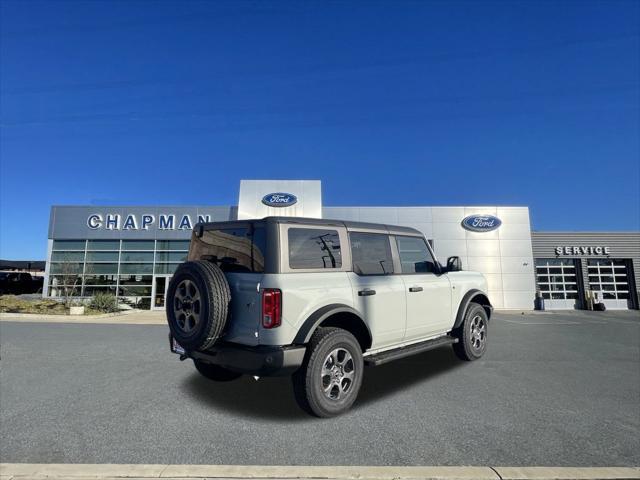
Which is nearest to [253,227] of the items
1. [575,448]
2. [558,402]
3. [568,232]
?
[575,448]

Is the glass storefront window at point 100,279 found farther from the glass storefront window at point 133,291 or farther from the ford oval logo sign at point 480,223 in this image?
the ford oval logo sign at point 480,223

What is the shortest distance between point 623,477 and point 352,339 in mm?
2227

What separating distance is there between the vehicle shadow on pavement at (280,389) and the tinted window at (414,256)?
1474 mm

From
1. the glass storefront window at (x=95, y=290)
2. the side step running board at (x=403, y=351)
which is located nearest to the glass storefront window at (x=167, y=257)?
the glass storefront window at (x=95, y=290)

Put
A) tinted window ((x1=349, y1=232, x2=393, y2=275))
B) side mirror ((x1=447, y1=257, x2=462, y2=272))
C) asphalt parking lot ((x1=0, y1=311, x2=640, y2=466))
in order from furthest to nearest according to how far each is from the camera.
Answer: side mirror ((x1=447, y1=257, x2=462, y2=272))
tinted window ((x1=349, y1=232, x2=393, y2=275))
asphalt parking lot ((x1=0, y1=311, x2=640, y2=466))

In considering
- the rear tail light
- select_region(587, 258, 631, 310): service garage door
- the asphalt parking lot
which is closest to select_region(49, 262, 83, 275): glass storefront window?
the asphalt parking lot

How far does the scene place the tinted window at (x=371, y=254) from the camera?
4048 millimetres

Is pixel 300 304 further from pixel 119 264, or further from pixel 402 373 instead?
pixel 119 264

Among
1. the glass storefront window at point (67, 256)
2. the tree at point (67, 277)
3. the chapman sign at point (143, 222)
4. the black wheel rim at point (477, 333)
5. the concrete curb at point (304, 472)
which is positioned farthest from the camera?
the chapman sign at point (143, 222)

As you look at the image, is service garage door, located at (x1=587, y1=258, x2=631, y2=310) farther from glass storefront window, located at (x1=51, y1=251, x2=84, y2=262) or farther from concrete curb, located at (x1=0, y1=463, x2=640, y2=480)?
glass storefront window, located at (x1=51, y1=251, x2=84, y2=262)

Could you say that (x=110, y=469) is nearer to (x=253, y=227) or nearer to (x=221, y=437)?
(x=221, y=437)

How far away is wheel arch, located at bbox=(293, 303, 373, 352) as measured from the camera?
10.7 feet

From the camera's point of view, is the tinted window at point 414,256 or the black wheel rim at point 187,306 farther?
the tinted window at point 414,256

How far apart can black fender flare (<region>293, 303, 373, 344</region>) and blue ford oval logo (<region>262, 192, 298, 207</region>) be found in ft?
53.4
